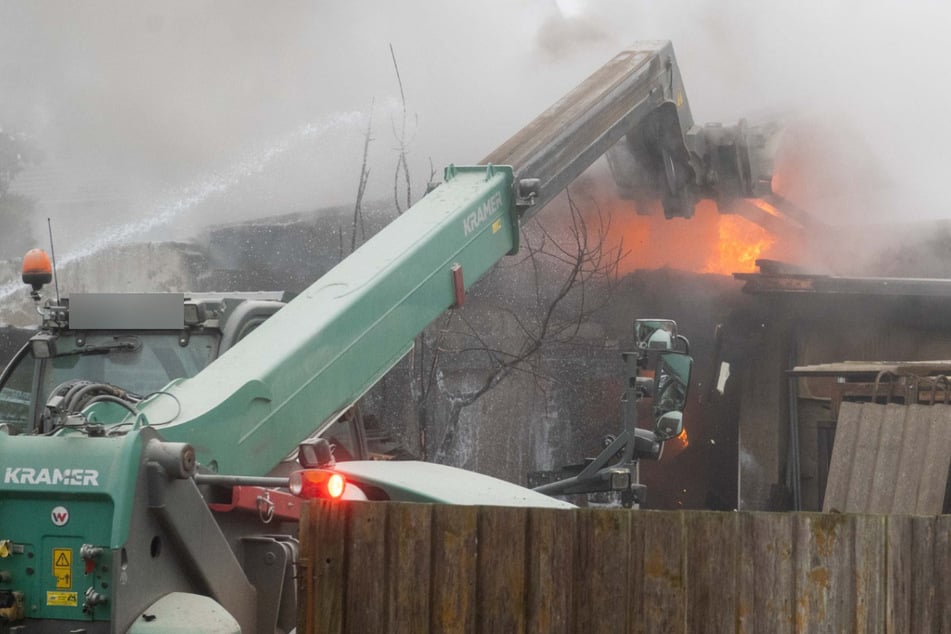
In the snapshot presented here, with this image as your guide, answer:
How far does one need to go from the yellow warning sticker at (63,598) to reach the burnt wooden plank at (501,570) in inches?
55.5

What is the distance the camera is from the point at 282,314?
6086mm

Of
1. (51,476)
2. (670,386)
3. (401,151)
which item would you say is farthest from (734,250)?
(51,476)

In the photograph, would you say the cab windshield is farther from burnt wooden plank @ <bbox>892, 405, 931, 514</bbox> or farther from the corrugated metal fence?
burnt wooden plank @ <bbox>892, 405, 931, 514</bbox>

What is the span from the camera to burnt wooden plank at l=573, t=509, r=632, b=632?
4.48 m

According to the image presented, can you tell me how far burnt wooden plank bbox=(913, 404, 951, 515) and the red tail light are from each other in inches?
249

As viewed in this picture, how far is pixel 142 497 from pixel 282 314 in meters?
1.50

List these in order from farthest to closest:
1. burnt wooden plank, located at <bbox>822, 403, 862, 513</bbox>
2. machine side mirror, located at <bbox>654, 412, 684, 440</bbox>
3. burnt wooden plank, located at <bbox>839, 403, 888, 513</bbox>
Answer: burnt wooden plank, located at <bbox>822, 403, 862, 513</bbox> < burnt wooden plank, located at <bbox>839, 403, 888, 513</bbox> < machine side mirror, located at <bbox>654, 412, 684, 440</bbox>

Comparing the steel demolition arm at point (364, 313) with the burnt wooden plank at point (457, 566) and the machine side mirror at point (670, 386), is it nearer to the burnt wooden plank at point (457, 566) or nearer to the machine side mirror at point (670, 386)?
the burnt wooden plank at point (457, 566)

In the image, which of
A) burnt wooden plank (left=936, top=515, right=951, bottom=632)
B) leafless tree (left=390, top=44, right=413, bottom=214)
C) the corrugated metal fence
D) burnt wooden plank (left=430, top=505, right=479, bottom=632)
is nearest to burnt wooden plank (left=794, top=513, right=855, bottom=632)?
the corrugated metal fence

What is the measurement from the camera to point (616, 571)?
4.48 m

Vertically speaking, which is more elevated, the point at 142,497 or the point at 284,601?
the point at 142,497

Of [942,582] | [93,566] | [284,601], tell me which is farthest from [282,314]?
[942,582]

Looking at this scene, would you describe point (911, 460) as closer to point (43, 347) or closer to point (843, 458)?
point (843, 458)

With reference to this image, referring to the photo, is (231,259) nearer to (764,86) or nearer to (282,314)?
(764,86)
